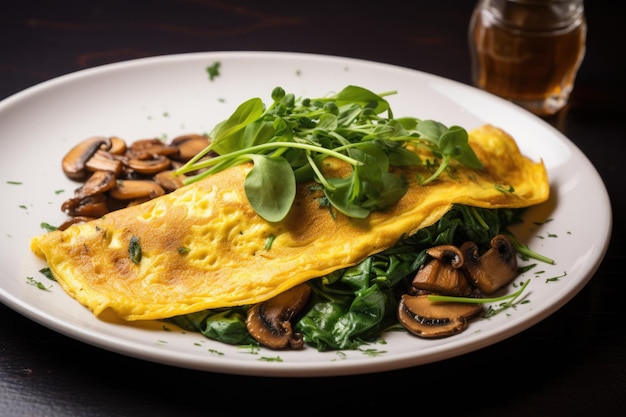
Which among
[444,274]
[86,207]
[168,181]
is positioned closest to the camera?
[444,274]

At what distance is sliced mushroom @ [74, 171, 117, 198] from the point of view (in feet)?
16.4

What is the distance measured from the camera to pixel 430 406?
384cm

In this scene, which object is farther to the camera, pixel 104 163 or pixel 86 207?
pixel 104 163

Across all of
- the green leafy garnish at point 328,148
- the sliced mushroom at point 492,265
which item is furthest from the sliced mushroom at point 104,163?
the sliced mushroom at point 492,265

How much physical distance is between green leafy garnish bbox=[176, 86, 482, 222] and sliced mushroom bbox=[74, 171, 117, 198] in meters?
0.61

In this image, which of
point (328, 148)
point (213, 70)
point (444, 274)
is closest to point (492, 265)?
point (444, 274)

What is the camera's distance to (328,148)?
15.1ft

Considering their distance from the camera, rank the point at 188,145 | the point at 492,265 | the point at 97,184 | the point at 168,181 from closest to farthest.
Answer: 1. the point at 492,265
2. the point at 97,184
3. the point at 168,181
4. the point at 188,145

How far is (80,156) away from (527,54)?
3345 mm

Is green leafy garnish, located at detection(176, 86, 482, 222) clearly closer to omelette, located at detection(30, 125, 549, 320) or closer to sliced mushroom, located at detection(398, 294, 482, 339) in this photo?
omelette, located at detection(30, 125, 549, 320)

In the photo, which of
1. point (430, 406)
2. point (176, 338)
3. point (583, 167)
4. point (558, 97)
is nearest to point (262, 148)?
point (176, 338)

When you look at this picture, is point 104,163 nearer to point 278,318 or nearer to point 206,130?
point 206,130

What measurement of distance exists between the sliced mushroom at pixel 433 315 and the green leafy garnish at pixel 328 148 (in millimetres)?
526

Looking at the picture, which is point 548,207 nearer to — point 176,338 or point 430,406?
point 430,406
